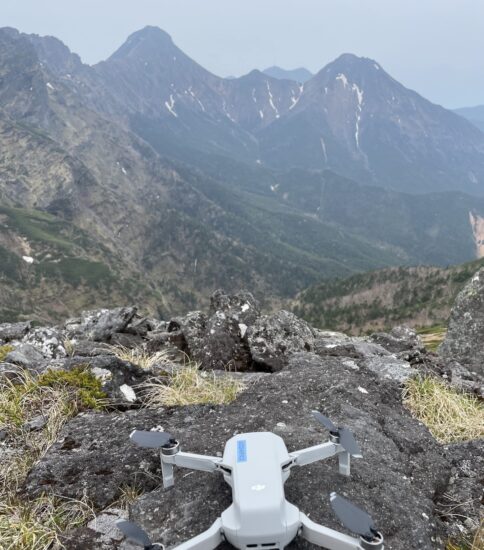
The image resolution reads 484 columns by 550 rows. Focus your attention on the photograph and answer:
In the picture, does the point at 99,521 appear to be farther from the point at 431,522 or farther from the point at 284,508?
the point at 431,522

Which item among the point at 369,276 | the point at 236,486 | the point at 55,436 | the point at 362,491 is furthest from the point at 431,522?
the point at 369,276

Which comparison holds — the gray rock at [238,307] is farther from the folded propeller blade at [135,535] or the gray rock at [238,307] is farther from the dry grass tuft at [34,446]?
the folded propeller blade at [135,535]

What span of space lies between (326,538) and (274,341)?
7079 mm

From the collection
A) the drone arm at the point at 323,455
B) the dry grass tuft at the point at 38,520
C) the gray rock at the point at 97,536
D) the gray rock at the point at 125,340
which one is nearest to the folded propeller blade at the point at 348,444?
the drone arm at the point at 323,455

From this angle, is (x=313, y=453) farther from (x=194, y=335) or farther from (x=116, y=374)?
(x=194, y=335)

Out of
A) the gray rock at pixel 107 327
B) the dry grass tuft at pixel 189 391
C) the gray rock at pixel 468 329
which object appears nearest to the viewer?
the dry grass tuft at pixel 189 391

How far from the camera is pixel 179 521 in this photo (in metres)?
3.73

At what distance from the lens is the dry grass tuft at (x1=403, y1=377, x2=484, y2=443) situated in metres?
6.38

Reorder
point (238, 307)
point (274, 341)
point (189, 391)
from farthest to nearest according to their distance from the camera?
point (238, 307)
point (274, 341)
point (189, 391)

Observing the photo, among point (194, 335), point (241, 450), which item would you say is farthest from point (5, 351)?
point (241, 450)

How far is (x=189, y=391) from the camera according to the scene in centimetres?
696

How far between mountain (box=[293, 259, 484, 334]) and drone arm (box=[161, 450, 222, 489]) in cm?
11233

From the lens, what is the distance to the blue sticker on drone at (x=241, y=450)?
11.2ft

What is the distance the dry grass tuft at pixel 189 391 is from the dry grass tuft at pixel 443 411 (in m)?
2.61
